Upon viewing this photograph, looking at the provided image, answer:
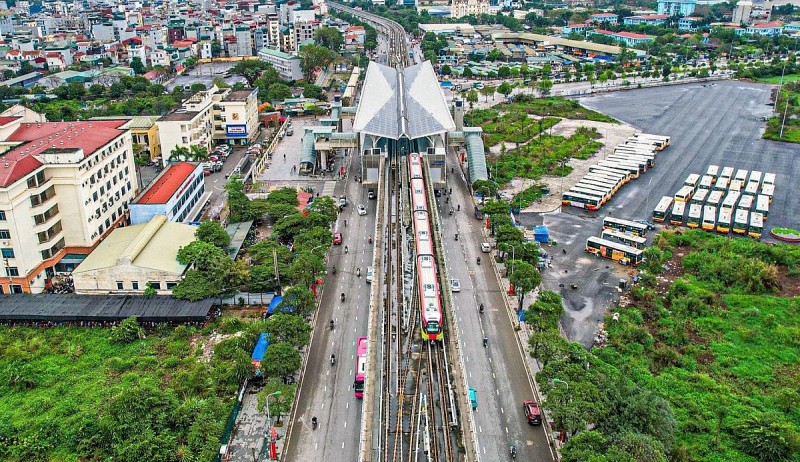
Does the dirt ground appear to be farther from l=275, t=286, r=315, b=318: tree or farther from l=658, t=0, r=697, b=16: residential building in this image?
l=658, t=0, r=697, b=16: residential building

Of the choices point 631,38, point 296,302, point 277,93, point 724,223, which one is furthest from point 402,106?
point 631,38

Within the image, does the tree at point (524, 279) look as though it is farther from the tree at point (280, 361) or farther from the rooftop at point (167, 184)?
the rooftop at point (167, 184)

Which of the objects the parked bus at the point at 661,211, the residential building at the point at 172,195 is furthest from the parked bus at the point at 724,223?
the residential building at the point at 172,195

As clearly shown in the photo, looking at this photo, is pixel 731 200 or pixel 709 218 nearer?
pixel 709 218

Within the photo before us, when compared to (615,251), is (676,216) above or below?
above

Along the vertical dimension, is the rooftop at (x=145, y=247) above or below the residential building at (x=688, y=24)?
below

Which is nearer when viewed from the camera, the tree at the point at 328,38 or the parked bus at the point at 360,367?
the parked bus at the point at 360,367

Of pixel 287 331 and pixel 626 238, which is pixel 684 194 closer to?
pixel 626 238
